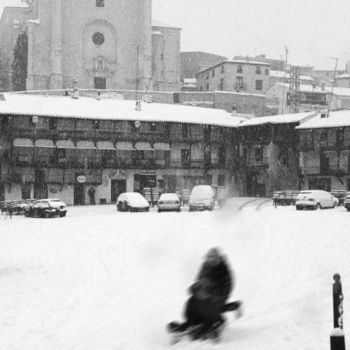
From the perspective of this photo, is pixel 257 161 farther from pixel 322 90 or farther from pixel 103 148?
pixel 322 90

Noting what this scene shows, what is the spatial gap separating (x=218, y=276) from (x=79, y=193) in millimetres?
40655

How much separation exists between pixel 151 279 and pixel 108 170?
35.5m

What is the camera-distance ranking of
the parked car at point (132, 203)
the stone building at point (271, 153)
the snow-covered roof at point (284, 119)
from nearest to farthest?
the parked car at point (132, 203) < the snow-covered roof at point (284, 119) < the stone building at point (271, 153)

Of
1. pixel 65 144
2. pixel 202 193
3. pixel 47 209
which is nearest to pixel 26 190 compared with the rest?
pixel 65 144

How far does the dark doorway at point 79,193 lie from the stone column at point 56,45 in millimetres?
19108

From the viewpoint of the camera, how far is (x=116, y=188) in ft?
163

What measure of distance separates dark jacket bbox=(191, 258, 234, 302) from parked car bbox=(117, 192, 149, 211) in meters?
28.6

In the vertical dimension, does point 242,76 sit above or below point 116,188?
above

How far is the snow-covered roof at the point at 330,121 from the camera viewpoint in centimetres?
4816

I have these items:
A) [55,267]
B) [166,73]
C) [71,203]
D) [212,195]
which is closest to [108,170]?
[71,203]

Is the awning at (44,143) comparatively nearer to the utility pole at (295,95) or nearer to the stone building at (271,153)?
the stone building at (271,153)

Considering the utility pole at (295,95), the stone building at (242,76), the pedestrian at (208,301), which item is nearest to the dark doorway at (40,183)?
the utility pole at (295,95)

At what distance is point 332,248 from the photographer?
1695 cm

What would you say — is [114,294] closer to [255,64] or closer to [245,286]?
[245,286]
